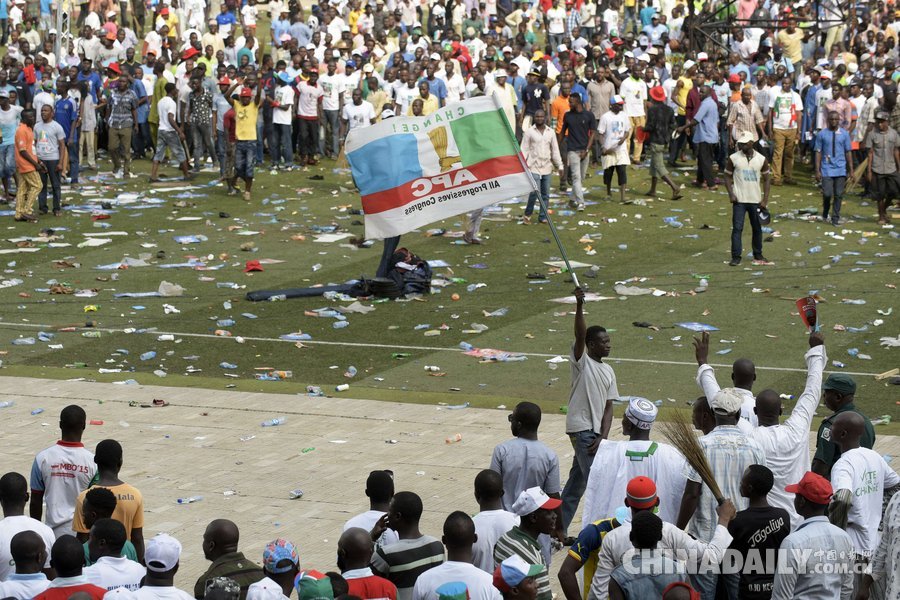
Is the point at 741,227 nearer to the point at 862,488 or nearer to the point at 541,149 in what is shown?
the point at 541,149

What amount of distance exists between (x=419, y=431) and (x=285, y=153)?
57.4 feet

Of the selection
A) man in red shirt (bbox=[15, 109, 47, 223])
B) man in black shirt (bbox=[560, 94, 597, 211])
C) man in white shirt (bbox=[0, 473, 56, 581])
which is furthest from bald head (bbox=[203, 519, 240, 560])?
man in black shirt (bbox=[560, 94, 597, 211])

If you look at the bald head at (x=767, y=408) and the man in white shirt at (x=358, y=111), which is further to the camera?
the man in white shirt at (x=358, y=111)

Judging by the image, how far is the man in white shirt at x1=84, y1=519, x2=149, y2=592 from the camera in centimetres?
700

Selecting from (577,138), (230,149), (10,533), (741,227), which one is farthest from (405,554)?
(230,149)

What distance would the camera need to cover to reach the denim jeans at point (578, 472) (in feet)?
34.1

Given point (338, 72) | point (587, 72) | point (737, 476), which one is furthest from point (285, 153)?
point (737, 476)

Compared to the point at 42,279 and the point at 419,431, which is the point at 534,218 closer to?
the point at 42,279

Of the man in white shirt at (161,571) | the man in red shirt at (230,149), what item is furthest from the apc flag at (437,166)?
the man in red shirt at (230,149)

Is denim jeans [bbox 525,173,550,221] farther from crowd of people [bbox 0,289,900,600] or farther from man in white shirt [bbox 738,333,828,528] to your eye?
man in white shirt [bbox 738,333,828,528]

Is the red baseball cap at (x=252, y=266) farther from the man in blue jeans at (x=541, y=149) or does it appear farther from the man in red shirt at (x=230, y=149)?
the man in red shirt at (x=230, y=149)

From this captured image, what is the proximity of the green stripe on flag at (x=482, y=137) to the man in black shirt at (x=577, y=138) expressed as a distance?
11.3m

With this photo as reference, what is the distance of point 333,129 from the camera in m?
30.5

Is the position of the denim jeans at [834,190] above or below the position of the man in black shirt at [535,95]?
below
